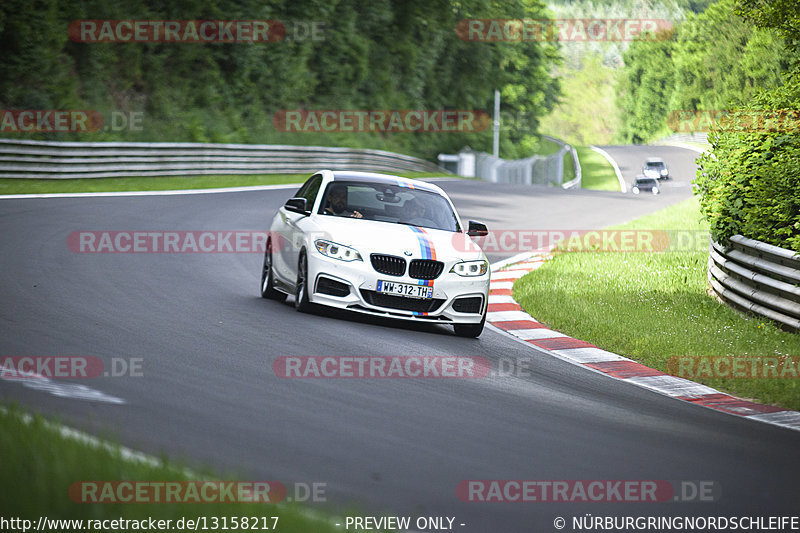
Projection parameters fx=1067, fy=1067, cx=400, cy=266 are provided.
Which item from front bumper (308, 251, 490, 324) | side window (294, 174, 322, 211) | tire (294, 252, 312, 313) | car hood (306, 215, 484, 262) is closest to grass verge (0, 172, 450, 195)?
side window (294, 174, 322, 211)

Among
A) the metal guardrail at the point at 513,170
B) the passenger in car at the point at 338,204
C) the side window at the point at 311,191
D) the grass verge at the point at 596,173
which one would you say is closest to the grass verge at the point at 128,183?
the side window at the point at 311,191

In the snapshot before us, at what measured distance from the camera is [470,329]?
11.1 m

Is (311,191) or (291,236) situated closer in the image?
(291,236)

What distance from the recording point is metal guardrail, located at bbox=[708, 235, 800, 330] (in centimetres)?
1123

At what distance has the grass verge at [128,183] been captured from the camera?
24.3 metres

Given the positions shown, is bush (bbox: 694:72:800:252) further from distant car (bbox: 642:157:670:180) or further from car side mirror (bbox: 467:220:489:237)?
distant car (bbox: 642:157:670:180)

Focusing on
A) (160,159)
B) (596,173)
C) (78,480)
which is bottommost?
(596,173)

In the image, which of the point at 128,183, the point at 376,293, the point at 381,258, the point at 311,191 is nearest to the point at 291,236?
the point at 311,191

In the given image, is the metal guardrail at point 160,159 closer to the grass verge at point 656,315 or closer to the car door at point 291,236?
the grass verge at point 656,315

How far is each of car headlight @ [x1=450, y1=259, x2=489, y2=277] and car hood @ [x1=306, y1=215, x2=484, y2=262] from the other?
70 millimetres

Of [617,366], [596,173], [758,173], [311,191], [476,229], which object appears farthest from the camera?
[596,173]

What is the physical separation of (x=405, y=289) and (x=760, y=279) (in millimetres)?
4226

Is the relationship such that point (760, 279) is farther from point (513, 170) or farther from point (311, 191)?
point (513, 170)

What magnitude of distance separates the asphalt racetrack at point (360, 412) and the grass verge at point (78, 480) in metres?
0.43
